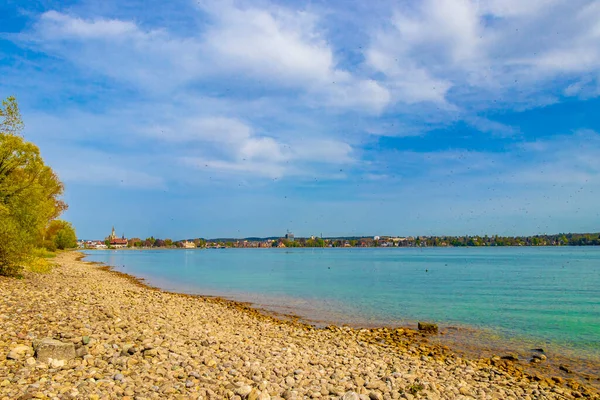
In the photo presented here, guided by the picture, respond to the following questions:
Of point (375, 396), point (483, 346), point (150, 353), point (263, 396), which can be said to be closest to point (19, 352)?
point (150, 353)

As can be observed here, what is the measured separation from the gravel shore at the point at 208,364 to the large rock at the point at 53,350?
0.02 metres

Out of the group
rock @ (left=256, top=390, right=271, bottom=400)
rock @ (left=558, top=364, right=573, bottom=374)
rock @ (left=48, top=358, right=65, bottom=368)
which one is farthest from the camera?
rock @ (left=558, top=364, right=573, bottom=374)

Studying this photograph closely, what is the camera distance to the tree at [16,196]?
22656 millimetres

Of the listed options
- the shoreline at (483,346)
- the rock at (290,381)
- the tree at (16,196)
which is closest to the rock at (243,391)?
the rock at (290,381)

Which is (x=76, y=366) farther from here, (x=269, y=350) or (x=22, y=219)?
(x=22, y=219)

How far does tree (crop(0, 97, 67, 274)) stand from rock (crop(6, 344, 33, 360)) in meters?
15.5

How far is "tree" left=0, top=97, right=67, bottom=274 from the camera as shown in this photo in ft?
74.3

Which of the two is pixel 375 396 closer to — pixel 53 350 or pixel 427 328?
pixel 53 350

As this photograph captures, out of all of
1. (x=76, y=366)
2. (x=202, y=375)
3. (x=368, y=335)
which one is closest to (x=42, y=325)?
(x=76, y=366)

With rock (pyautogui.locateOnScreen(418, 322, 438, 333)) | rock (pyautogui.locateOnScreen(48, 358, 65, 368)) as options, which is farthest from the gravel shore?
rock (pyautogui.locateOnScreen(418, 322, 438, 333))

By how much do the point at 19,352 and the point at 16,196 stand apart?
20.6 m

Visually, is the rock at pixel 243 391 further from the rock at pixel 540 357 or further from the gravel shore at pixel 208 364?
the rock at pixel 540 357

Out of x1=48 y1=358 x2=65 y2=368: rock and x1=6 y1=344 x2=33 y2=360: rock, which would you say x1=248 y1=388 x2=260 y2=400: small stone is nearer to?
x1=48 y1=358 x2=65 y2=368: rock

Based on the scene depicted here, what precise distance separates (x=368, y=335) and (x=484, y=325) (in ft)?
27.7
